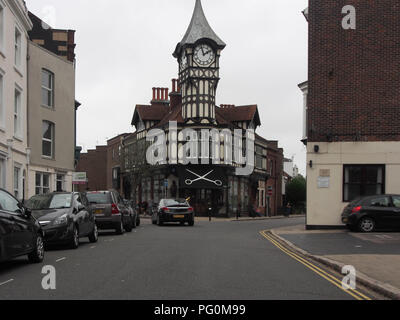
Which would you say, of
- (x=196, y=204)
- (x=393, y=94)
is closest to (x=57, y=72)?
(x=393, y=94)

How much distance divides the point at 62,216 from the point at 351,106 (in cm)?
1389

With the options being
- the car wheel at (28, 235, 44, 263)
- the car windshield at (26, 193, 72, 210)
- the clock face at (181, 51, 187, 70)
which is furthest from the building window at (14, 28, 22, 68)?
the clock face at (181, 51, 187, 70)

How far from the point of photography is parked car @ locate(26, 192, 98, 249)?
1450 centimetres

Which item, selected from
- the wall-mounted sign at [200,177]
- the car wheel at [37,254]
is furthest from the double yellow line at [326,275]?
the wall-mounted sign at [200,177]

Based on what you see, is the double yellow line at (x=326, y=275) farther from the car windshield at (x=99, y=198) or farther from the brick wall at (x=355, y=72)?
the brick wall at (x=355, y=72)

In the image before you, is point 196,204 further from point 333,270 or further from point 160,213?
point 333,270

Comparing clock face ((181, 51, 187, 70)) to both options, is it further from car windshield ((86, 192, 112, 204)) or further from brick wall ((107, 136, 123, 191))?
car windshield ((86, 192, 112, 204))

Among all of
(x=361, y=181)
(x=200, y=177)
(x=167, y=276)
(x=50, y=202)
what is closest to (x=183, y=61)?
(x=200, y=177)

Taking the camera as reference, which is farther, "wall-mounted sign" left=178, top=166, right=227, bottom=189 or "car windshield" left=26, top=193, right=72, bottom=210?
"wall-mounted sign" left=178, top=166, right=227, bottom=189

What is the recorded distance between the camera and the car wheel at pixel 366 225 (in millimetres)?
20938

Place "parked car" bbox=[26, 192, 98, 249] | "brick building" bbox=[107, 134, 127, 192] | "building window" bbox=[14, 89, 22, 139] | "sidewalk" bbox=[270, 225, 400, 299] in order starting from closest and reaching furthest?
"sidewalk" bbox=[270, 225, 400, 299] → "parked car" bbox=[26, 192, 98, 249] → "building window" bbox=[14, 89, 22, 139] → "brick building" bbox=[107, 134, 127, 192]

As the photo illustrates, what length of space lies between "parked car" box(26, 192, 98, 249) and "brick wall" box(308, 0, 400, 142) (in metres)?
11.3
